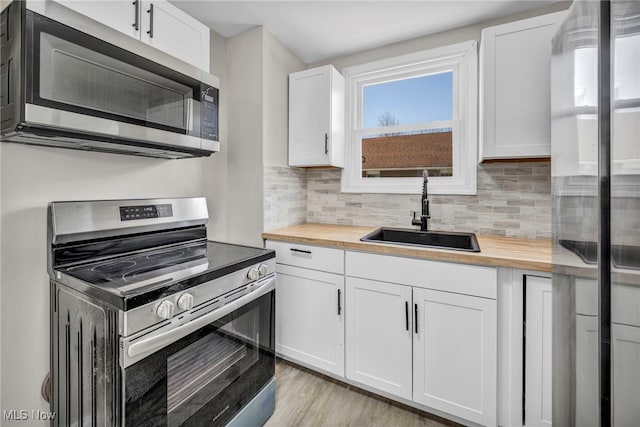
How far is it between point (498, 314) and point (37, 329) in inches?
80.6

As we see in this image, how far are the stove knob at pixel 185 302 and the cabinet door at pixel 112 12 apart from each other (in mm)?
1076

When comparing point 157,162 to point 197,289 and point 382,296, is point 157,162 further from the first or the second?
point 382,296

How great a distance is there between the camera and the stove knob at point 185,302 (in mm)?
1018

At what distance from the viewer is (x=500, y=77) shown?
1.57 meters

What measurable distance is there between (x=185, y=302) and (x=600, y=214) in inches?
47.4

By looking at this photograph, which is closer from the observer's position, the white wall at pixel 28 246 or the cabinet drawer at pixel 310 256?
the white wall at pixel 28 246

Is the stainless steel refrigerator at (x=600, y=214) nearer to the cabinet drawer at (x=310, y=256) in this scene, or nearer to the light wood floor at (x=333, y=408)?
the light wood floor at (x=333, y=408)

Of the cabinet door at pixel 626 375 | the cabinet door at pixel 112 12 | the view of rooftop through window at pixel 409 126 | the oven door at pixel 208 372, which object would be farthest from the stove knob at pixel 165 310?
the view of rooftop through window at pixel 409 126

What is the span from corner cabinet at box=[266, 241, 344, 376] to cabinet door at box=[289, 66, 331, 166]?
73 centimetres

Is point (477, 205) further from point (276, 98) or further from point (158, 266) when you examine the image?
point (158, 266)

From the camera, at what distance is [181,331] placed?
40.3 inches

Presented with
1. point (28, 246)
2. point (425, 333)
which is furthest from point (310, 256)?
point (28, 246)

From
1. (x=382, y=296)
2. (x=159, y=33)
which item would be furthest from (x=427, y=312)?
(x=159, y=33)

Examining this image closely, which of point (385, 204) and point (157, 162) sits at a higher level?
point (157, 162)
